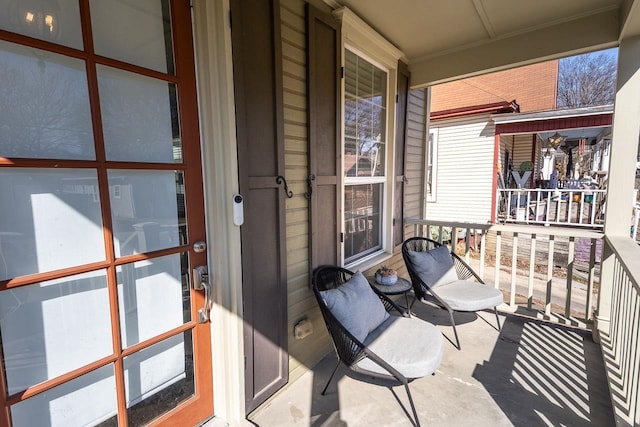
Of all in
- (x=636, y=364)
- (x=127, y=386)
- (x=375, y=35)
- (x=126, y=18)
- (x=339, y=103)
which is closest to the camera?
(x=126, y=18)

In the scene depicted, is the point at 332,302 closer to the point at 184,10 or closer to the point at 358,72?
the point at 184,10

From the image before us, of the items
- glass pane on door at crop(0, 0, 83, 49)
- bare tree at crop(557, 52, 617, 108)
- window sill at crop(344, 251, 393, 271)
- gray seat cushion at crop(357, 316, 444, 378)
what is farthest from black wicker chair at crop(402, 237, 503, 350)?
bare tree at crop(557, 52, 617, 108)

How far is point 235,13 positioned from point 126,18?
501 mm

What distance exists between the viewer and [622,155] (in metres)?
2.43

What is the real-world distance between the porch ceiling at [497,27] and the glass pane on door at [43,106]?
70.3 inches

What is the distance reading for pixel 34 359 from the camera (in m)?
1.16

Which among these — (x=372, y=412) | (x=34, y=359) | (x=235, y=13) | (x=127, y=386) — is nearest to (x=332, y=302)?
(x=372, y=412)

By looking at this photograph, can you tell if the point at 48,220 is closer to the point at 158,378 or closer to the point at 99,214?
the point at 99,214

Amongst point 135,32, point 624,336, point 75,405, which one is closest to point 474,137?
point 624,336

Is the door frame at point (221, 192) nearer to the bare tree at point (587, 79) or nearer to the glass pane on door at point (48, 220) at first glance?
the glass pane on door at point (48, 220)

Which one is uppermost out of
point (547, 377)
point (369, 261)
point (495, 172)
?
point (495, 172)

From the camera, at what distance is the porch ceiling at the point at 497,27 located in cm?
234

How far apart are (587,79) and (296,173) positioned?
19.6 m

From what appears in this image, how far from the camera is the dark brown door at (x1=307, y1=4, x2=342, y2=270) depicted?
215 centimetres
